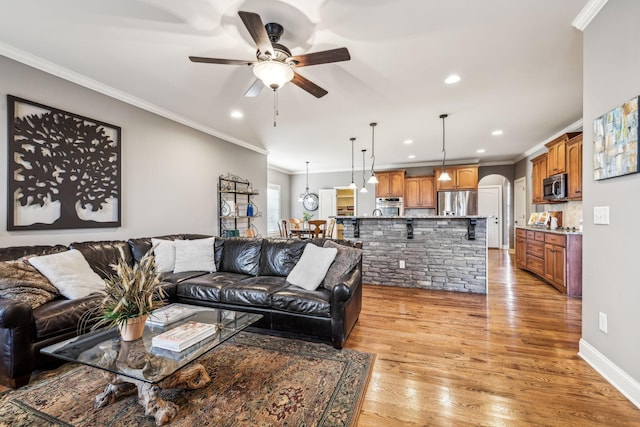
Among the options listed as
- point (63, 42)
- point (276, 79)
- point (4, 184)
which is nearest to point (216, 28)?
point (276, 79)

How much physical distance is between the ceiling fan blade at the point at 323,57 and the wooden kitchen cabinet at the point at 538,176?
207 inches

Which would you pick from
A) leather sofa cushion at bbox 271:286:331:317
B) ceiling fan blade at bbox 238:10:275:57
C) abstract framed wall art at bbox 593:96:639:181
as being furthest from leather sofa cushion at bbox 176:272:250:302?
abstract framed wall art at bbox 593:96:639:181

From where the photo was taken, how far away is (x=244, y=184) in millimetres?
5617

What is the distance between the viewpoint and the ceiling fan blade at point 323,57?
6.49 feet

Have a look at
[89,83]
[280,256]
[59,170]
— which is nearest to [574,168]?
[280,256]

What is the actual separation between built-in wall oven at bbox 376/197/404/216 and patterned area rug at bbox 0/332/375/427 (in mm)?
5851

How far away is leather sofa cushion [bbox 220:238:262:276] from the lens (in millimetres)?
3500

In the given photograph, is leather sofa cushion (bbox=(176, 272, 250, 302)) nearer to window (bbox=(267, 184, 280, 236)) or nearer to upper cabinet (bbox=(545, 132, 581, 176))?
window (bbox=(267, 184, 280, 236))

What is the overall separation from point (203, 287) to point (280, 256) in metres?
0.91

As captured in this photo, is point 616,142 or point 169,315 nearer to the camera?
point 616,142

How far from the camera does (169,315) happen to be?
2.09 metres

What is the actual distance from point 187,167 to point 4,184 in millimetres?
2057

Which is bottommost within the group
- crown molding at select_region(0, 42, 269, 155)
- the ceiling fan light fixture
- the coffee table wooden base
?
the coffee table wooden base

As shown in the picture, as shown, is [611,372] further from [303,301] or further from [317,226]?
[317,226]
